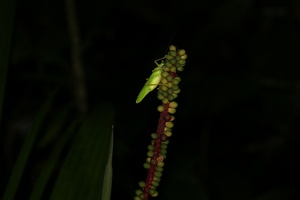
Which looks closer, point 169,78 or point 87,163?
point 169,78

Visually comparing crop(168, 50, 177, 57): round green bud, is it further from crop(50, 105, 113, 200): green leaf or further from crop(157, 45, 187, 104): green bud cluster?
crop(50, 105, 113, 200): green leaf

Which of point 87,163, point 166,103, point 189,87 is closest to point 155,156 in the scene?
point 166,103

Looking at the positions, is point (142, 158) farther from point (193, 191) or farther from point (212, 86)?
point (212, 86)

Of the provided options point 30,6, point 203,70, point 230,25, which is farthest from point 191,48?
point 30,6

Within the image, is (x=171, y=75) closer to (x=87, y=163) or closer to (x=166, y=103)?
(x=166, y=103)

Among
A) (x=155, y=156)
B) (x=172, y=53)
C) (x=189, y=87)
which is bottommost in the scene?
(x=155, y=156)

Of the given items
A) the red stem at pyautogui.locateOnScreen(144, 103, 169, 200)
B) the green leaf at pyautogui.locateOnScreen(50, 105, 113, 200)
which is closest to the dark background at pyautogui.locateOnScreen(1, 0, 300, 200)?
the green leaf at pyautogui.locateOnScreen(50, 105, 113, 200)

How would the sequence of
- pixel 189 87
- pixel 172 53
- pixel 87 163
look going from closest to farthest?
pixel 172 53, pixel 87 163, pixel 189 87
